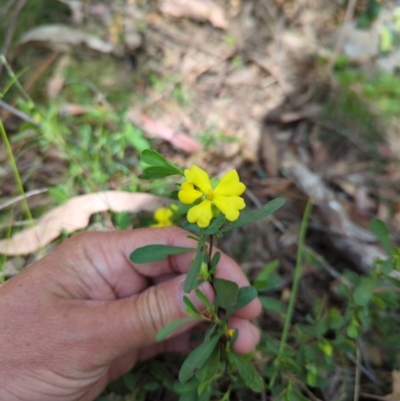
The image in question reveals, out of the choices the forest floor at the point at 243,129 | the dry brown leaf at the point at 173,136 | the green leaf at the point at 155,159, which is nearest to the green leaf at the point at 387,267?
the forest floor at the point at 243,129

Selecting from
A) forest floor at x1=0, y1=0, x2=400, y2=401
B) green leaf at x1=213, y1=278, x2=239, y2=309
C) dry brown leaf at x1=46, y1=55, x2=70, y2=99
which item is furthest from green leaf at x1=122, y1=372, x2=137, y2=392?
dry brown leaf at x1=46, y1=55, x2=70, y2=99

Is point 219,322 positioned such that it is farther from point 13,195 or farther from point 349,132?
point 349,132

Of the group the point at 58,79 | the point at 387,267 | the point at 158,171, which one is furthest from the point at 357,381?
the point at 58,79

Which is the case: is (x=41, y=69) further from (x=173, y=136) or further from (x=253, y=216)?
(x=253, y=216)

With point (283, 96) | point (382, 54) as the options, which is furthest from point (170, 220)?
point (382, 54)

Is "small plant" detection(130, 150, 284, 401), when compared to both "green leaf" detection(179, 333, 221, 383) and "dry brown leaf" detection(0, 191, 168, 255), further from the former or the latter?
"dry brown leaf" detection(0, 191, 168, 255)
